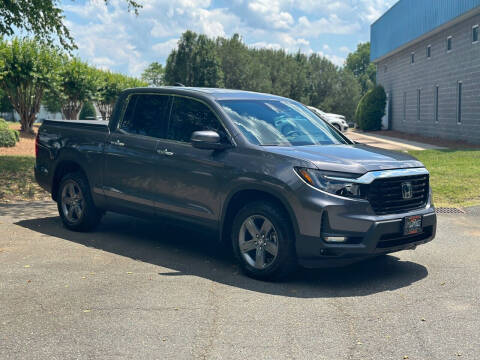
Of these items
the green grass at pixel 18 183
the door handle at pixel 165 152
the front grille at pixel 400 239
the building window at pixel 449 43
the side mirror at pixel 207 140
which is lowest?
the green grass at pixel 18 183

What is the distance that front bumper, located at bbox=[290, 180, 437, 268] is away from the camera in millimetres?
6438

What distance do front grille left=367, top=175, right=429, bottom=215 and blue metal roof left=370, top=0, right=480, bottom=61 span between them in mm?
20617

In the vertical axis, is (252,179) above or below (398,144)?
above

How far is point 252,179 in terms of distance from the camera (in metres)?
6.89

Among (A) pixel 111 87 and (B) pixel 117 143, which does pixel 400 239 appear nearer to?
(B) pixel 117 143

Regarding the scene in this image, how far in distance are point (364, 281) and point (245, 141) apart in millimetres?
1850

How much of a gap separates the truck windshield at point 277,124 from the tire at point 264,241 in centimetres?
80

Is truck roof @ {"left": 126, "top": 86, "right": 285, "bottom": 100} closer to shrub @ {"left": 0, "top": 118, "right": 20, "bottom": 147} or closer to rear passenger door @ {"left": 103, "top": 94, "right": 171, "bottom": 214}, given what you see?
rear passenger door @ {"left": 103, "top": 94, "right": 171, "bottom": 214}

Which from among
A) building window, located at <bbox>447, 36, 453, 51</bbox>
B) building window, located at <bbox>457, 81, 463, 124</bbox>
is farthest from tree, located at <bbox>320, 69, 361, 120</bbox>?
building window, located at <bbox>457, 81, 463, 124</bbox>

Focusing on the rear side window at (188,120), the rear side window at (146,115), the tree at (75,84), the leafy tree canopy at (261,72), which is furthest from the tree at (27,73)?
the leafy tree canopy at (261,72)

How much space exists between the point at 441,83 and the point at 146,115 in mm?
25862

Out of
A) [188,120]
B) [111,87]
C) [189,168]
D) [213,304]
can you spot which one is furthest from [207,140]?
[111,87]

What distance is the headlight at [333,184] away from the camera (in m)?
6.50

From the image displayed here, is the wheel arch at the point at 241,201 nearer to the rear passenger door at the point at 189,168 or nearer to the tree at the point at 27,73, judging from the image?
the rear passenger door at the point at 189,168
